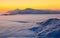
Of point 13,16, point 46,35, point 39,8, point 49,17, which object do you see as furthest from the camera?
point 13,16

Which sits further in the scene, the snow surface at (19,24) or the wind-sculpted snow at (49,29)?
the snow surface at (19,24)

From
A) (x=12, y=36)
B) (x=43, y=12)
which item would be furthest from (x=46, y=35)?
(x=43, y=12)

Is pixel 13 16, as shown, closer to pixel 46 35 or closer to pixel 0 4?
pixel 0 4

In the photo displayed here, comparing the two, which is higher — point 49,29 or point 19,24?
point 19,24

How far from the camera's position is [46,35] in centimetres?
181

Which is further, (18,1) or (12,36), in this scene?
(18,1)

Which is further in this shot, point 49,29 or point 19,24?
point 19,24

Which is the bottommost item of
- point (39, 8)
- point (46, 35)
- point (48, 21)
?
point (46, 35)

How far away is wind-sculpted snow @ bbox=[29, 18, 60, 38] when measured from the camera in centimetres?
181

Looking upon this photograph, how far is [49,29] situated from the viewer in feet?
6.46

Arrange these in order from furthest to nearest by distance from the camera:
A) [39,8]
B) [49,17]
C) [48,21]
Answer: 1. [39,8]
2. [49,17]
3. [48,21]

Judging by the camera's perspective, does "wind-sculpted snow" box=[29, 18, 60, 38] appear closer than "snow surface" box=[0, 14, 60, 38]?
Yes

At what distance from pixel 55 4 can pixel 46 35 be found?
2.42 ft

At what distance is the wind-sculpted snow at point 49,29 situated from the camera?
5.94 feet
